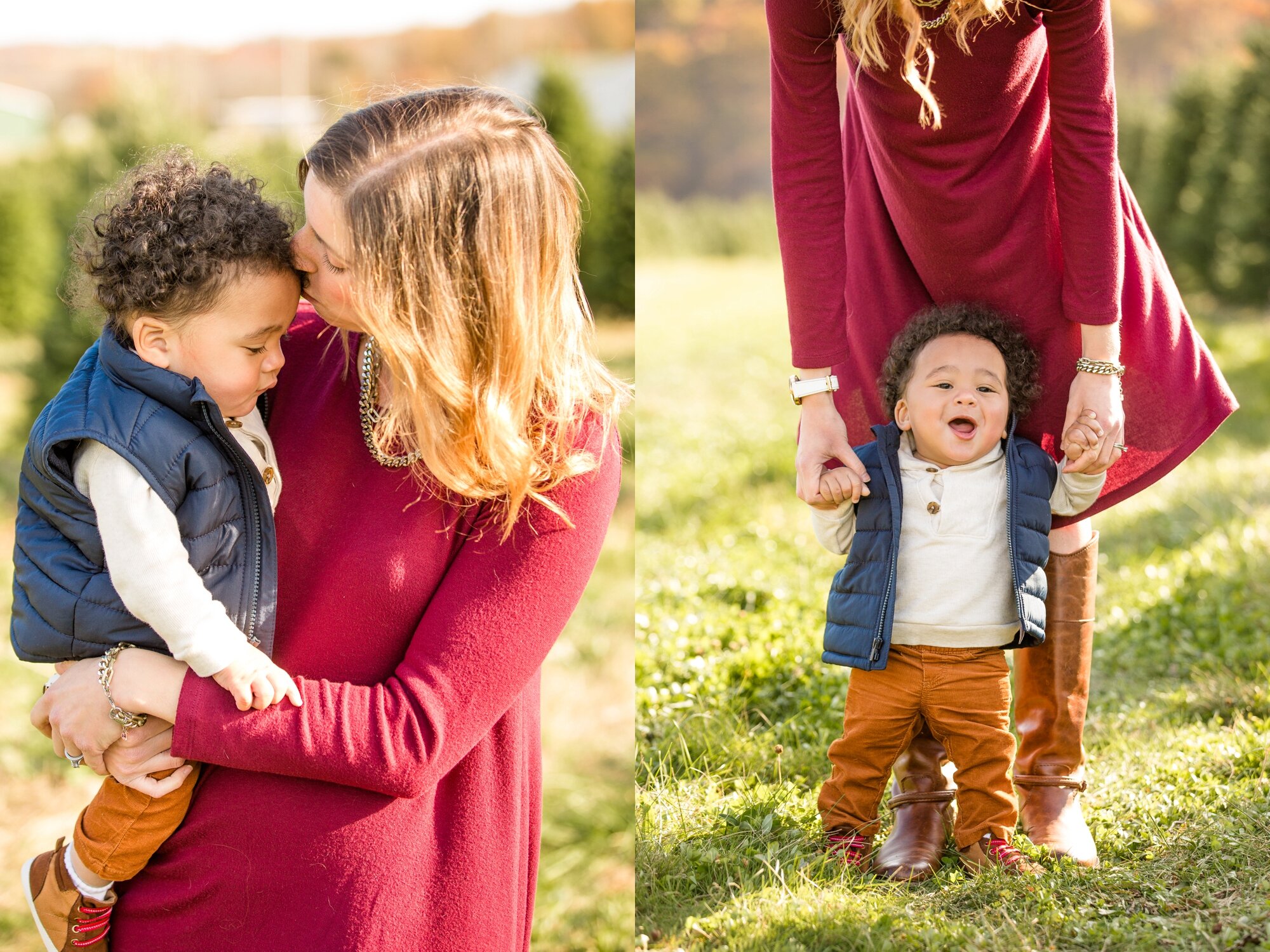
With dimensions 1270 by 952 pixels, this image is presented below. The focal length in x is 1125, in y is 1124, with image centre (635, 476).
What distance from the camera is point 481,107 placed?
1.66m

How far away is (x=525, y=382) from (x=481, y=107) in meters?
0.41

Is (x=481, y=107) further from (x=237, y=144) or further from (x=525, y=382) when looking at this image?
(x=237, y=144)

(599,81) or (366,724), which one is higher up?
(599,81)

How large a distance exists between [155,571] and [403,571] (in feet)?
1.11

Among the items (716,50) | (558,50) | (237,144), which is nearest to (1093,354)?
(237,144)

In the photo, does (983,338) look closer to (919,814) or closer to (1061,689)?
(1061,689)

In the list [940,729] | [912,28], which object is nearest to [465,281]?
[912,28]

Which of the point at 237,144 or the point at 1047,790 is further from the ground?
the point at 237,144

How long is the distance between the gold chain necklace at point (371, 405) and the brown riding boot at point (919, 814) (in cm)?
124

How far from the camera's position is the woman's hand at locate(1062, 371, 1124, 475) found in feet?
6.86

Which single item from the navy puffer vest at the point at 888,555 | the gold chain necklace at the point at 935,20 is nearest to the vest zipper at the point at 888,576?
the navy puffer vest at the point at 888,555

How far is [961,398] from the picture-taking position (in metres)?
2.12

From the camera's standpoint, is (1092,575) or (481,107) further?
(1092,575)

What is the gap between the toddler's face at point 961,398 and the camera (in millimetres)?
2127
